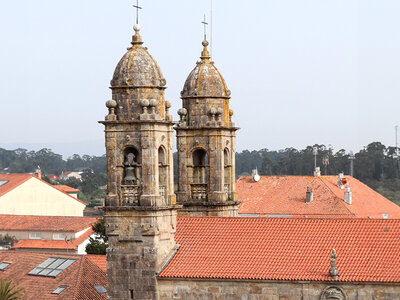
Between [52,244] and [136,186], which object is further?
[52,244]

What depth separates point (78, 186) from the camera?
→ 508 feet

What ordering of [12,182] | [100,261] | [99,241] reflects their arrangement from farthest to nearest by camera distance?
[12,182]
[99,241]
[100,261]

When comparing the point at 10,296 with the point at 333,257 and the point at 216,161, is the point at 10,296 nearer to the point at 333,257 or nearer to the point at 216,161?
the point at 216,161

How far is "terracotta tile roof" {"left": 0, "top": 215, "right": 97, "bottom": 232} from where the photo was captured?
77.1 meters

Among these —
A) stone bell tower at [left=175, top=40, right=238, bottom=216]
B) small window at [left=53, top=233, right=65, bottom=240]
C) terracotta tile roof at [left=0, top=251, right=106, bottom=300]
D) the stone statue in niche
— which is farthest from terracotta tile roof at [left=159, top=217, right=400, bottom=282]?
small window at [left=53, top=233, right=65, bottom=240]

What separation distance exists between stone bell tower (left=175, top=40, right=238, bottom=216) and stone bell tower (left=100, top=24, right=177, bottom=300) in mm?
4947

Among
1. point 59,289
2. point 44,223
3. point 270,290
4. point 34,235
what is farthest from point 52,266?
point 44,223

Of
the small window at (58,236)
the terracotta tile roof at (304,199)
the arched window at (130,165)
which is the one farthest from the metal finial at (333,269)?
the small window at (58,236)

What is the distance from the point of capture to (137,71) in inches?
1287

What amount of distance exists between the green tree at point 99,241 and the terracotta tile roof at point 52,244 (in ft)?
14.2

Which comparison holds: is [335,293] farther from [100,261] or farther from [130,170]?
[100,261]

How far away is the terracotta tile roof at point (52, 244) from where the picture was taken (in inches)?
2859

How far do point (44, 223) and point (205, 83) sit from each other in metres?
42.8

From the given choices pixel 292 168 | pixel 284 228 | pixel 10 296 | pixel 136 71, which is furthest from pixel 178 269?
pixel 292 168
